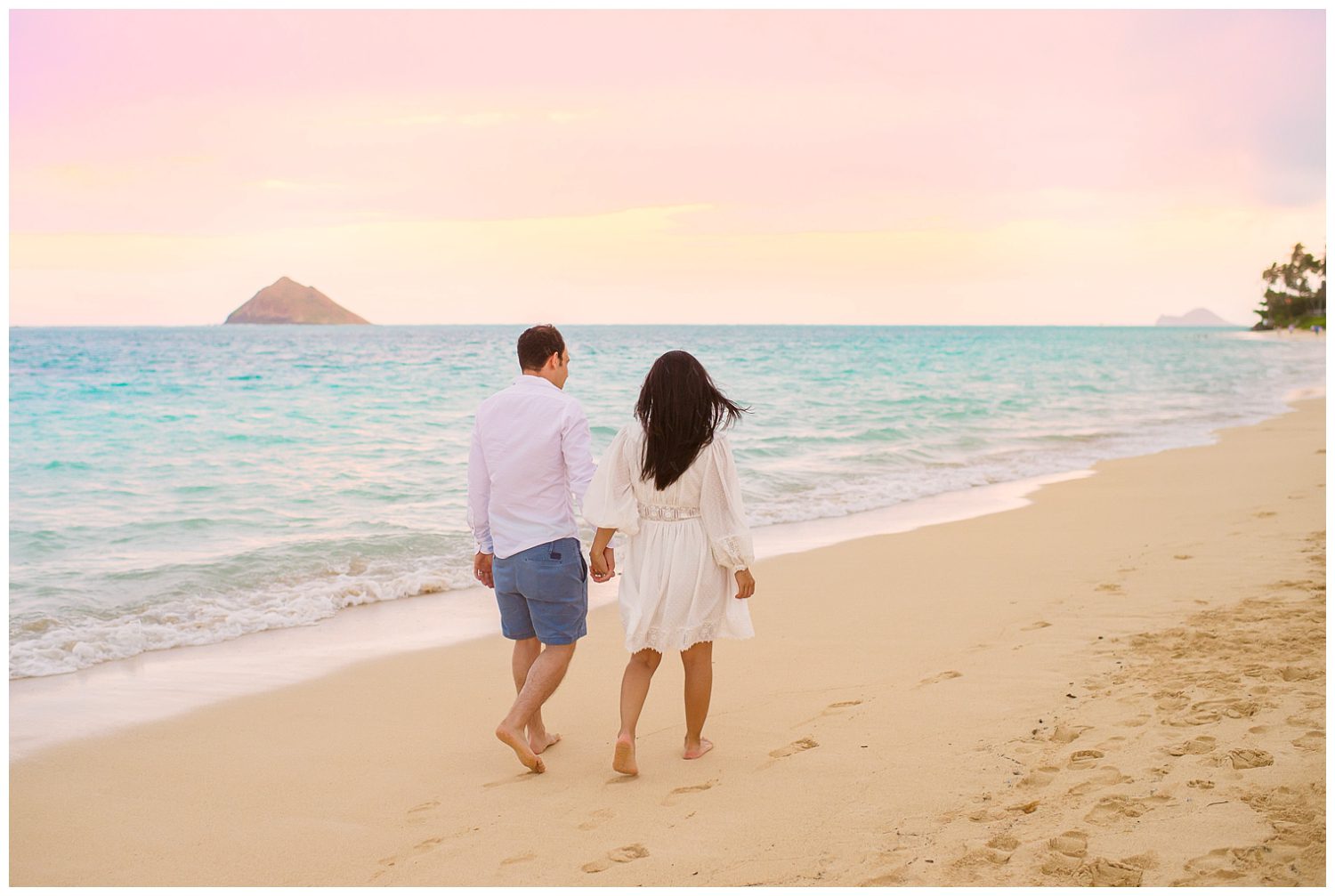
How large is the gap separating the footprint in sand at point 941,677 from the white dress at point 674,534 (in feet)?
4.40

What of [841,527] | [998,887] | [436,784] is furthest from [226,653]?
[841,527]

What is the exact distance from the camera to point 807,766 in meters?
3.89

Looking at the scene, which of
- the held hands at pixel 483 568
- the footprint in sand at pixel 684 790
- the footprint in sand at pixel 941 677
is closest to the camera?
the footprint in sand at pixel 684 790

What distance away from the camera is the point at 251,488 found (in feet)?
40.3

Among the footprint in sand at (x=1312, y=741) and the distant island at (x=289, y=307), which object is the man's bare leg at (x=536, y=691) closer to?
the footprint in sand at (x=1312, y=741)

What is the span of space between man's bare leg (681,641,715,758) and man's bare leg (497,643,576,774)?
1.63 ft

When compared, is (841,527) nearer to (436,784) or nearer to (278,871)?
(436,784)

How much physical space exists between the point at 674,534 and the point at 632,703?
2.29 ft

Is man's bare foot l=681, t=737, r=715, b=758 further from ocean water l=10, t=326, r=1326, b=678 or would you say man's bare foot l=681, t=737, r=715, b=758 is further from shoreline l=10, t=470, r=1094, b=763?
ocean water l=10, t=326, r=1326, b=678

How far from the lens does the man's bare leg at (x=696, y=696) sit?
13.3 ft

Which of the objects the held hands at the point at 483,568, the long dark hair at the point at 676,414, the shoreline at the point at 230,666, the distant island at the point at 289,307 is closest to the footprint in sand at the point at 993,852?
the long dark hair at the point at 676,414

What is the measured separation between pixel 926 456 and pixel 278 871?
519 inches

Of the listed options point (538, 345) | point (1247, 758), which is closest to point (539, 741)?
point (538, 345)

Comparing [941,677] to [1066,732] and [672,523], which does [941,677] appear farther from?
[672,523]
